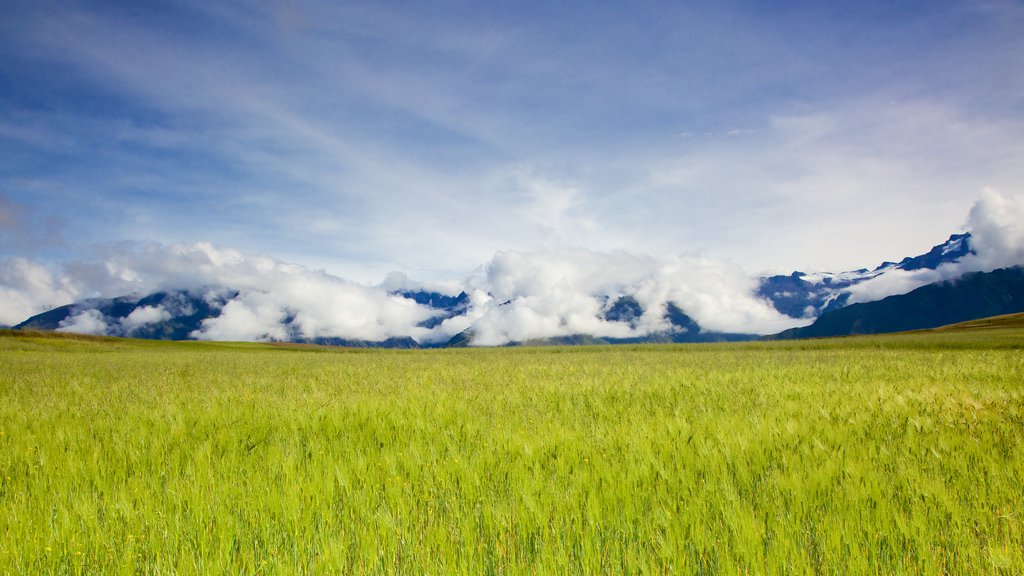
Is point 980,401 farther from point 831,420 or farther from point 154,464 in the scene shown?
point 154,464

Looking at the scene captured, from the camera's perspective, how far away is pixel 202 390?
974 centimetres

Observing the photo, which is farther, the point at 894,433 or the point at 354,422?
the point at 354,422

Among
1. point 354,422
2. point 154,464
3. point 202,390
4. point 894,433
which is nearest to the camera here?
point 154,464

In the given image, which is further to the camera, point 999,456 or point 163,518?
point 999,456

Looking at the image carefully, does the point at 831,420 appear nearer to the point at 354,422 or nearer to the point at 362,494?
the point at 362,494

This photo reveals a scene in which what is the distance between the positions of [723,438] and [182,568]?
4.19 meters

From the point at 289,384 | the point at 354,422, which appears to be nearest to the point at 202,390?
the point at 289,384

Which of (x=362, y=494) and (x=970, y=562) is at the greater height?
(x=362, y=494)

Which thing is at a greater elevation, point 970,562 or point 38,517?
point 38,517

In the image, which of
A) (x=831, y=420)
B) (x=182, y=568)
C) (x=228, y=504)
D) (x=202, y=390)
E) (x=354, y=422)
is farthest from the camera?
(x=202, y=390)

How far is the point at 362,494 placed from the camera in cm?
327

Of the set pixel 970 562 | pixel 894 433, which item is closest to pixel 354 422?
pixel 970 562

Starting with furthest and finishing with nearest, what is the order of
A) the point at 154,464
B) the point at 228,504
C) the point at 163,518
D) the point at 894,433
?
1. the point at 894,433
2. the point at 154,464
3. the point at 228,504
4. the point at 163,518

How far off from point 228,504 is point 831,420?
6.07 meters
